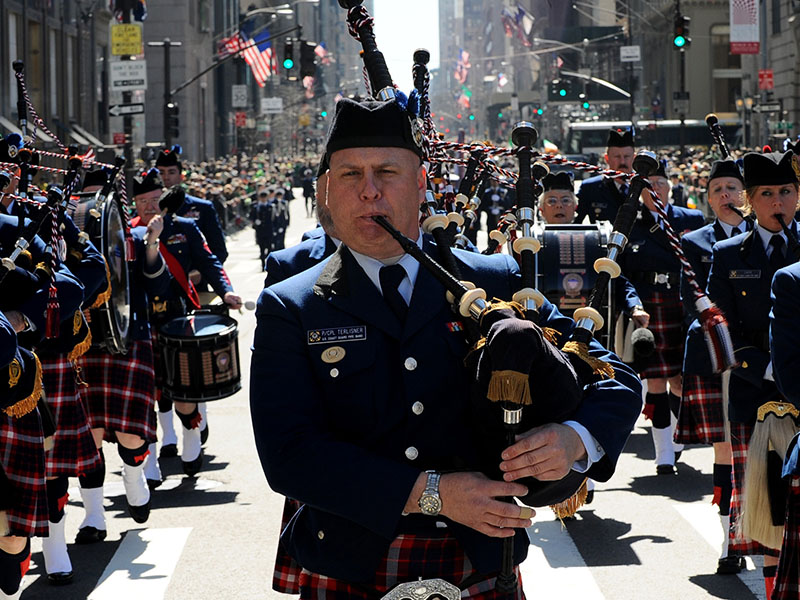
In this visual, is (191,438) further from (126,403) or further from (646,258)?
(646,258)

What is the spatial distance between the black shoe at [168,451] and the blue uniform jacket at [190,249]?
4.25 feet

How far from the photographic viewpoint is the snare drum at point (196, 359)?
29.8 feet

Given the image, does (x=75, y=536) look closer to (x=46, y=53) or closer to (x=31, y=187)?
(x=31, y=187)

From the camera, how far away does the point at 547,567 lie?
6.99 m

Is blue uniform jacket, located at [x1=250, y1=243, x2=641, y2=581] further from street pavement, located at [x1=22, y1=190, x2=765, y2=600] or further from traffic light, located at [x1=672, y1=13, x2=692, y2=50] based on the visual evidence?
traffic light, located at [x1=672, y1=13, x2=692, y2=50]

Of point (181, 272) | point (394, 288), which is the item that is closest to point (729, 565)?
point (394, 288)

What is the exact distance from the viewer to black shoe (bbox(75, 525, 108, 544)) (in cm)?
765

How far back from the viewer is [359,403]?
3.09 metres

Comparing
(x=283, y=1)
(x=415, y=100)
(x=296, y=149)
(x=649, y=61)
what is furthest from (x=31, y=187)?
(x=283, y=1)

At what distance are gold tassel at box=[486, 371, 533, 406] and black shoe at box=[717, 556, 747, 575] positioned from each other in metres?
4.37

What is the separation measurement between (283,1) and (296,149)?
23510 millimetres

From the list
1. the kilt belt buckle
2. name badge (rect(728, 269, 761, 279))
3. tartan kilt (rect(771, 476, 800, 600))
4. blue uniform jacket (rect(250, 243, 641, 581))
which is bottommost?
tartan kilt (rect(771, 476, 800, 600))

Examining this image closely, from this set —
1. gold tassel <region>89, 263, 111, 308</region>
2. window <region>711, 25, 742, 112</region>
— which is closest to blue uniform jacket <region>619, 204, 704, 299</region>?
gold tassel <region>89, 263, 111, 308</region>

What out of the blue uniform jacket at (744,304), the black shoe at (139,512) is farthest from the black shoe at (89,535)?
the blue uniform jacket at (744,304)
